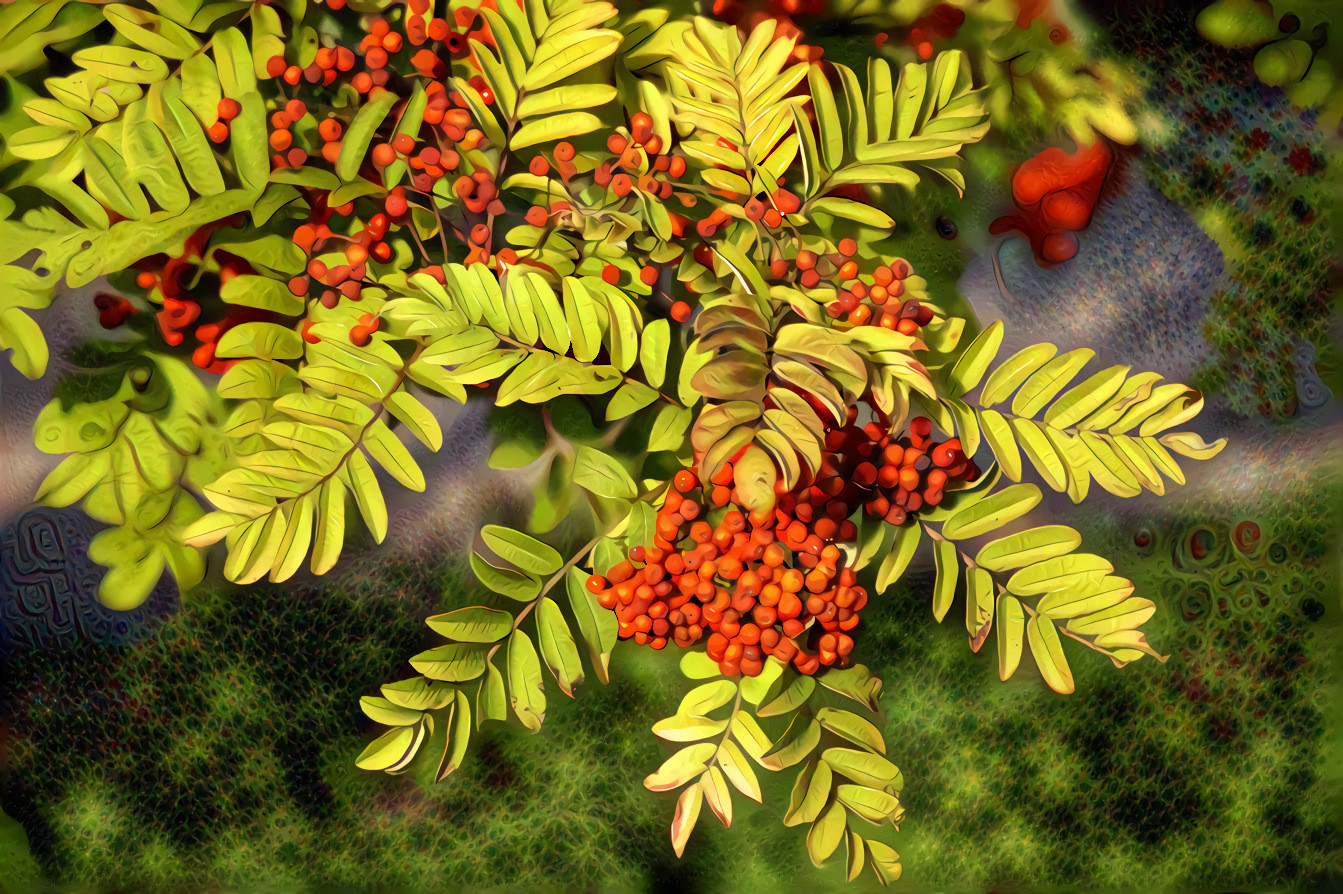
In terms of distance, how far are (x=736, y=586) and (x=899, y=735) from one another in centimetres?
28

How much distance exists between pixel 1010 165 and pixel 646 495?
499mm

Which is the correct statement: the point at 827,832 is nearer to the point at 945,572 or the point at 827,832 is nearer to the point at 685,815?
Result: the point at 685,815

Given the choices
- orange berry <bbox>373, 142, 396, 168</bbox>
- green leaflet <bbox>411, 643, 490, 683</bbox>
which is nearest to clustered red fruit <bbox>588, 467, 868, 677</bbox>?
green leaflet <bbox>411, 643, 490, 683</bbox>

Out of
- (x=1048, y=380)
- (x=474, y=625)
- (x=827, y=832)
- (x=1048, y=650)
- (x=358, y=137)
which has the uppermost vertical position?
(x=358, y=137)

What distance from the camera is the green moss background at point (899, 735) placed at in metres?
0.93

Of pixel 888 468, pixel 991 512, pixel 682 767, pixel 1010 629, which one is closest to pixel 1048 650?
pixel 1010 629

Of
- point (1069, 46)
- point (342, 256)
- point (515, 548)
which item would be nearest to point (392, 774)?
point (515, 548)

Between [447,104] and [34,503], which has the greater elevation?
[447,104]

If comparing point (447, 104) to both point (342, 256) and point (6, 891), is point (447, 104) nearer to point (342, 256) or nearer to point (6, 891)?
point (342, 256)

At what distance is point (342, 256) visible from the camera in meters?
0.90

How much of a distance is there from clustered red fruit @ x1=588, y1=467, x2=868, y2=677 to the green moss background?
10cm

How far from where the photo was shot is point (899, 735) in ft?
3.10

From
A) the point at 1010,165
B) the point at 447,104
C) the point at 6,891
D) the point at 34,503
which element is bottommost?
the point at 6,891

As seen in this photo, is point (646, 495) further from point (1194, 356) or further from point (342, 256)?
point (1194, 356)
